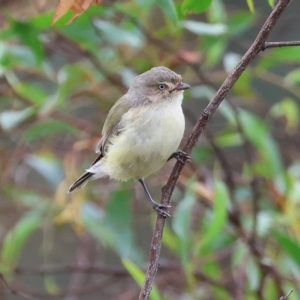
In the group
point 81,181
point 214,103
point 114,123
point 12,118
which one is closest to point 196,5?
point 214,103

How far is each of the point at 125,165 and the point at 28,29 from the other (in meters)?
0.75

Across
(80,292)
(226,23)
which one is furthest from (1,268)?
(226,23)

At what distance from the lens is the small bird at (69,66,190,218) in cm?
227

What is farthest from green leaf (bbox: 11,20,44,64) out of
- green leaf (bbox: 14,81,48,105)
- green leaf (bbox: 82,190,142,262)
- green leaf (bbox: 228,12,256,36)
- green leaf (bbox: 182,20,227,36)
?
green leaf (bbox: 228,12,256,36)

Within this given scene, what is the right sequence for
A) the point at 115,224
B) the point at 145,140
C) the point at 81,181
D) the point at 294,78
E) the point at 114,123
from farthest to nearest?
1. the point at 115,224
2. the point at 294,78
3. the point at 81,181
4. the point at 114,123
5. the point at 145,140

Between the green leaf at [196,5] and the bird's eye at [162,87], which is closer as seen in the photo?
the green leaf at [196,5]

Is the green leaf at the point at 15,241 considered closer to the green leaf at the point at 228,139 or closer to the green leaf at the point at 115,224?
the green leaf at the point at 115,224

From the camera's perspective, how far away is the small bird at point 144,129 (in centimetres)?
227

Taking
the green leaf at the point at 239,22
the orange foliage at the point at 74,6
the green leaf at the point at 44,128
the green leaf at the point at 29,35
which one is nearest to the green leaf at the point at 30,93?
the green leaf at the point at 44,128

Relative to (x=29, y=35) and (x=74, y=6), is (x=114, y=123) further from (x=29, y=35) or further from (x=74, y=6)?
(x=74, y=6)

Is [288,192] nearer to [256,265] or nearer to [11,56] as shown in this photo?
[256,265]

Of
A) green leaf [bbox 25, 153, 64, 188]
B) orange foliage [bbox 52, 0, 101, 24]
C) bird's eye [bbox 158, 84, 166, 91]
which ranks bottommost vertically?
green leaf [bbox 25, 153, 64, 188]

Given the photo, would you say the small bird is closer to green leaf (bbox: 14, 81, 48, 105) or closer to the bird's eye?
the bird's eye

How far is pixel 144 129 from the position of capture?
232 cm
